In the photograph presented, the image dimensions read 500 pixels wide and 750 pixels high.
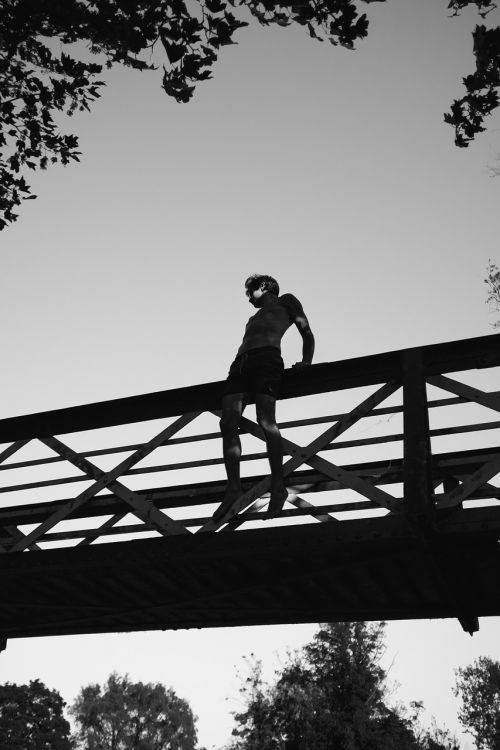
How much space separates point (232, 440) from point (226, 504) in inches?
18.4

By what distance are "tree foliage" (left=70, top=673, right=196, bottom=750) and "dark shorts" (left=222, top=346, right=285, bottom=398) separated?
251 feet

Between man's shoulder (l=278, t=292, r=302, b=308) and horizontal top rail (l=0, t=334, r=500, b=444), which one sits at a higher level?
man's shoulder (l=278, t=292, r=302, b=308)

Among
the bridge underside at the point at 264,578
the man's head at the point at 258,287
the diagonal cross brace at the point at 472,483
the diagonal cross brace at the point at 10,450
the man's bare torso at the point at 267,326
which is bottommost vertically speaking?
the bridge underside at the point at 264,578

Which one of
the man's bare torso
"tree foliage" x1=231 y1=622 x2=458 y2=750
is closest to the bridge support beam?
the man's bare torso

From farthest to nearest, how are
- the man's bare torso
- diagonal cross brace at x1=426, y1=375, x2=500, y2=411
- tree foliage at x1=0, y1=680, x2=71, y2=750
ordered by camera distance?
tree foliage at x1=0, y1=680, x2=71, y2=750
the man's bare torso
diagonal cross brace at x1=426, y1=375, x2=500, y2=411

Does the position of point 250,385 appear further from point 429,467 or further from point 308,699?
point 308,699

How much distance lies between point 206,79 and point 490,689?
204 feet

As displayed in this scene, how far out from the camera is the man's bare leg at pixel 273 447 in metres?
4.45

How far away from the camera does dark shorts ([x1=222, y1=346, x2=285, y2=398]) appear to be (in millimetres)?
4793

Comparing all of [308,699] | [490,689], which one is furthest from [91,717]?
[308,699]

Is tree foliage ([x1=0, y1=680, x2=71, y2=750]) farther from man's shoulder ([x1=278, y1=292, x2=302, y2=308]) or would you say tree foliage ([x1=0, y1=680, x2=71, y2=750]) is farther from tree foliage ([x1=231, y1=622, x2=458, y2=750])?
man's shoulder ([x1=278, y1=292, x2=302, y2=308])

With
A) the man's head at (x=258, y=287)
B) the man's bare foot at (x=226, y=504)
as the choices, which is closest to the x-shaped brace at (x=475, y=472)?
the man's bare foot at (x=226, y=504)

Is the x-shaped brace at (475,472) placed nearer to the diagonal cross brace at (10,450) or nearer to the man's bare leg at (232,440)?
the man's bare leg at (232,440)

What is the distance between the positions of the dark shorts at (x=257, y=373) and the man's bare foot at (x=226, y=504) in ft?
2.36
